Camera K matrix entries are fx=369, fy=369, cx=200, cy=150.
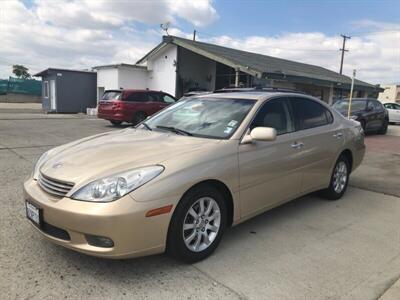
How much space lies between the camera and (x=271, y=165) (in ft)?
13.0

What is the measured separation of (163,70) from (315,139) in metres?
19.8

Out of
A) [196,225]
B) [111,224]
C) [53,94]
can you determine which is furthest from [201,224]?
[53,94]

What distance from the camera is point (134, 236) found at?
2.84m

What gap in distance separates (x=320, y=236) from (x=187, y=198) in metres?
1.82

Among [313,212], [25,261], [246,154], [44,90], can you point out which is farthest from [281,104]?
[44,90]

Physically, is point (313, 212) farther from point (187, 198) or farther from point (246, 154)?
point (187, 198)

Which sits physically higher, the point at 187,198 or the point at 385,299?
the point at 187,198

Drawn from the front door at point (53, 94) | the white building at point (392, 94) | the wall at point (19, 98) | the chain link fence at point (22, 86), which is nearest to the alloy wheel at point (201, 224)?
the front door at point (53, 94)

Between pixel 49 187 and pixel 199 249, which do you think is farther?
pixel 199 249

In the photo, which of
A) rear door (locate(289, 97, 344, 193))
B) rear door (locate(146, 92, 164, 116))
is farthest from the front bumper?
rear door (locate(146, 92, 164, 116))

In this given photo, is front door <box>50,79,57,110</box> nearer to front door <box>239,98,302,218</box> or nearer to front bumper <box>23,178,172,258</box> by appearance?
front door <box>239,98,302,218</box>

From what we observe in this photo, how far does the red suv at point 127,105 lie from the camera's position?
14906 millimetres

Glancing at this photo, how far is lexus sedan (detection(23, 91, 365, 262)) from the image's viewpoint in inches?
112

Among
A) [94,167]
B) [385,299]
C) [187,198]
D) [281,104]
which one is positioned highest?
[281,104]
